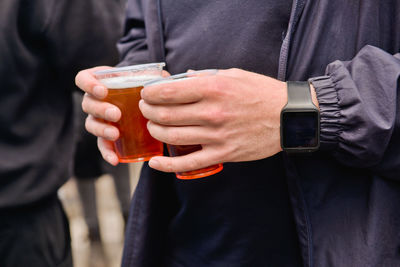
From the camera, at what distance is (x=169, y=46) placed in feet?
4.05

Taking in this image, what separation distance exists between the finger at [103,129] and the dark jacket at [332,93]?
0.29m

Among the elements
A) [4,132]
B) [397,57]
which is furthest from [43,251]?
[397,57]

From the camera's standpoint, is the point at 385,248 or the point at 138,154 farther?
the point at 138,154

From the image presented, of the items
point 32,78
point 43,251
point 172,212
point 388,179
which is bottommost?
point 43,251

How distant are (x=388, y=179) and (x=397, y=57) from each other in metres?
0.30

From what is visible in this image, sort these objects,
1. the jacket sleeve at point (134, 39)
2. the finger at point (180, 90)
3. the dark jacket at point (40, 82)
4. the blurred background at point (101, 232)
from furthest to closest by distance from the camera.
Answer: the blurred background at point (101, 232) < the dark jacket at point (40, 82) < the jacket sleeve at point (134, 39) < the finger at point (180, 90)

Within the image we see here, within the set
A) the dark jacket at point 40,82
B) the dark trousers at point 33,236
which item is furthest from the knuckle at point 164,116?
the dark trousers at point 33,236

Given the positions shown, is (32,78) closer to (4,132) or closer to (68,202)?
(4,132)

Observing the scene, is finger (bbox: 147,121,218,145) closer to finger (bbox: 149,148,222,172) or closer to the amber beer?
finger (bbox: 149,148,222,172)

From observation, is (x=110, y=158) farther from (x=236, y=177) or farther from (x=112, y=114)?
(x=236, y=177)

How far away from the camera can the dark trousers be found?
1.54 metres

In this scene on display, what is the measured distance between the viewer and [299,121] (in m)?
0.93

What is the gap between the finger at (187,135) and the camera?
913 millimetres

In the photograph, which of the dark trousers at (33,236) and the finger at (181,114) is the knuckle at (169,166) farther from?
the dark trousers at (33,236)
